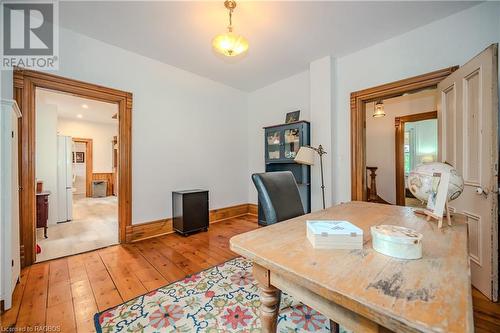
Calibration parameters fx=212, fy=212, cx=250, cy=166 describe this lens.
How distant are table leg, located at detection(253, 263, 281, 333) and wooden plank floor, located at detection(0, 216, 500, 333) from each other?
1274 mm

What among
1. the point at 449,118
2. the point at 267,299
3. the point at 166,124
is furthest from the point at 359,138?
the point at 166,124

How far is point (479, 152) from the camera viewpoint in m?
1.77

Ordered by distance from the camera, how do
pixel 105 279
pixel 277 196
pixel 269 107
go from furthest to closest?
pixel 269 107 < pixel 105 279 < pixel 277 196

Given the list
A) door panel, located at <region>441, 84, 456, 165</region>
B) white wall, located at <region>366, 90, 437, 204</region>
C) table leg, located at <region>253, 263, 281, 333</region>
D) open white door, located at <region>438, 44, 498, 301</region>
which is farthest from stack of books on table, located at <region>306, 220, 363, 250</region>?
white wall, located at <region>366, 90, 437, 204</region>

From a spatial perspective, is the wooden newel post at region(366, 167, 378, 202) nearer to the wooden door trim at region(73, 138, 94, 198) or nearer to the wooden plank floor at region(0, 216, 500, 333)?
the wooden plank floor at region(0, 216, 500, 333)

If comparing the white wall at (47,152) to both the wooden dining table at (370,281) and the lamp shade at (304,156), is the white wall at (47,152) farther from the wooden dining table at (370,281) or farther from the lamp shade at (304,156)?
the wooden dining table at (370,281)

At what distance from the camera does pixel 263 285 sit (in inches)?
34.2

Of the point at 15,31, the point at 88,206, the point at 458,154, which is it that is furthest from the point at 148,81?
the point at 88,206

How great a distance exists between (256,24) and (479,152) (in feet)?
8.02

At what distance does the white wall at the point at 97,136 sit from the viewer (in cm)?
682

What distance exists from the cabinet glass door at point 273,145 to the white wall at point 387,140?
262cm

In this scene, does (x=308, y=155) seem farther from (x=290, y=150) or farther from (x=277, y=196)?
(x=277, y=196)

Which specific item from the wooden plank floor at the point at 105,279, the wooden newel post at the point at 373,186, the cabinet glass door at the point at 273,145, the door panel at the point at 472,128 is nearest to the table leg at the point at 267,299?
the wooden plank floor at the point at 105,279

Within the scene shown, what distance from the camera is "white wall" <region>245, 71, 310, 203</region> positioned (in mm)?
3707
